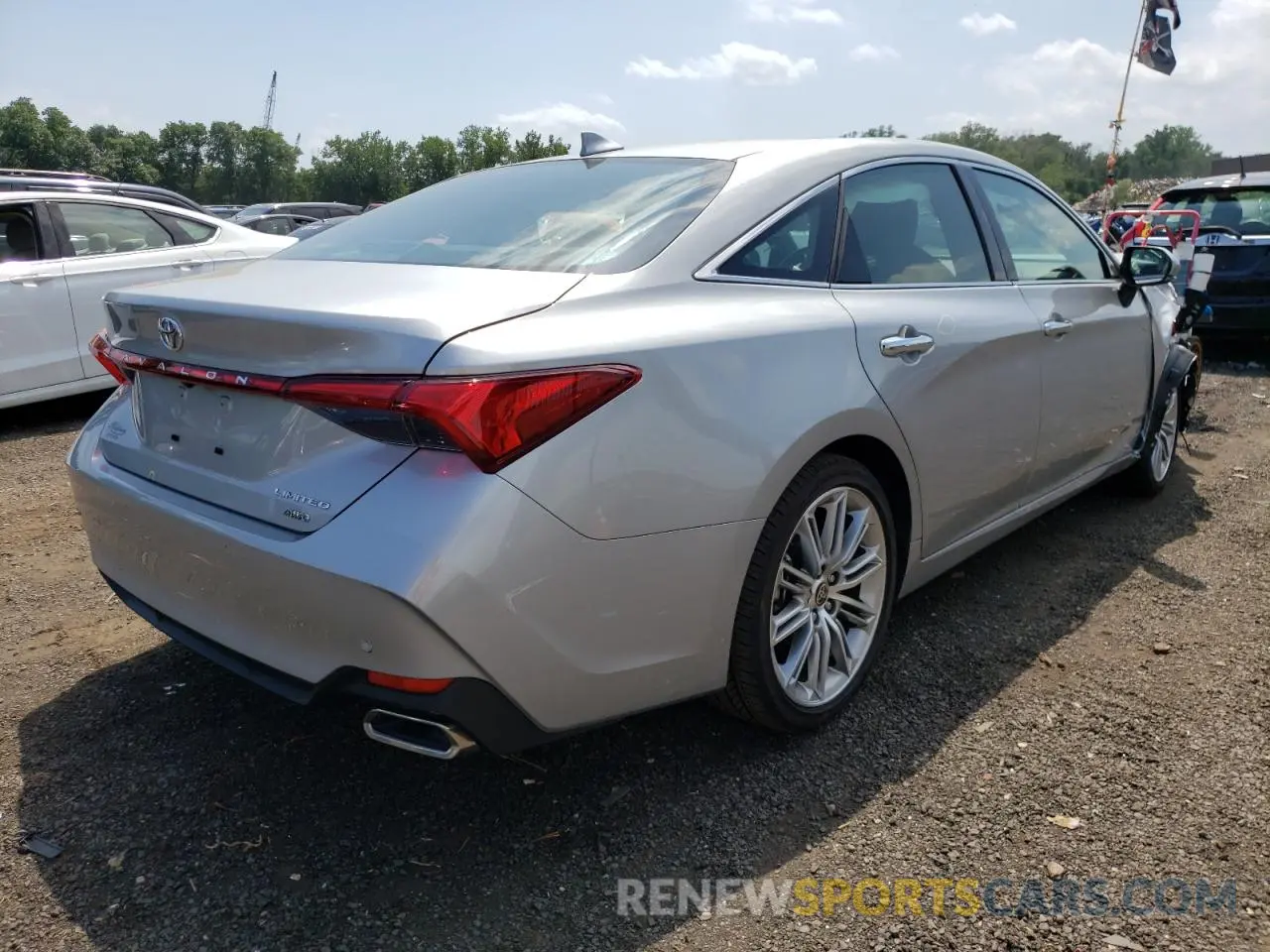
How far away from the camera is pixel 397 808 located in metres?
2.38

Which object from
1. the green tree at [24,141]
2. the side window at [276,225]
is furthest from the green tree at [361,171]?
the side window at [276,225]

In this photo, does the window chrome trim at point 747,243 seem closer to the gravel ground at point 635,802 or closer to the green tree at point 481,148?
the gravel ground at point 635,802

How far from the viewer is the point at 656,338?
2119 mm

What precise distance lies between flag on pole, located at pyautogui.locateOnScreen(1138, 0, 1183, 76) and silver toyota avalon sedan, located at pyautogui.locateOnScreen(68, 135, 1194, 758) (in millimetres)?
23523

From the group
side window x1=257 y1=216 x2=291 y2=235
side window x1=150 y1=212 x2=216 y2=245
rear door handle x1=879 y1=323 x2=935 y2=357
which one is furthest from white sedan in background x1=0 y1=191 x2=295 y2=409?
side window x1=257 y1=216 x2=291 y2=235

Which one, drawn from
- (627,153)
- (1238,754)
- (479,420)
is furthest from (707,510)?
(1238,754)

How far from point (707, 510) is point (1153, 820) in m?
1.37

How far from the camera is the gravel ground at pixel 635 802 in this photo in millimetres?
2027

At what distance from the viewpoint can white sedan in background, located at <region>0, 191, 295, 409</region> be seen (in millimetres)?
5797

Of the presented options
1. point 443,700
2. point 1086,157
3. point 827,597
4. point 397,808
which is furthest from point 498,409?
point 1086,157

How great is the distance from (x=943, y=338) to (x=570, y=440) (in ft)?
4.94

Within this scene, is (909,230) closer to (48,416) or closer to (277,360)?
(277,360)

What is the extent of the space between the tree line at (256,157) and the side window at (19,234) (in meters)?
90.9

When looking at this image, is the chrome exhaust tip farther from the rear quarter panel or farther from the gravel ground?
the rear quarter panel
